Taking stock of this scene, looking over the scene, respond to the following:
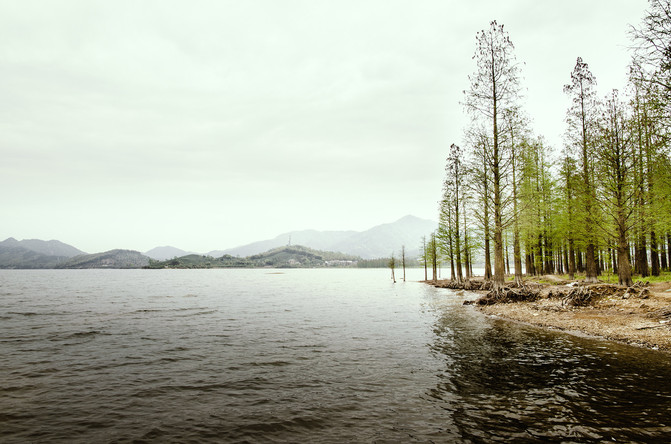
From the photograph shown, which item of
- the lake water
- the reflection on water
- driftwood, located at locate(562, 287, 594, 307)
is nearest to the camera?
the reflection on water

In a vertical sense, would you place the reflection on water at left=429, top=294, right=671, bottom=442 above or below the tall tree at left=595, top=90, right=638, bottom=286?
below

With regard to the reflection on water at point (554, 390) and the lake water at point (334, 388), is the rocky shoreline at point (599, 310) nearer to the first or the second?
the lake water at point (334, 388)

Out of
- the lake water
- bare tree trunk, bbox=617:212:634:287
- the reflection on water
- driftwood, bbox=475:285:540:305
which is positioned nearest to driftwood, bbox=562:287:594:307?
driftwood, bbox=475:285:540:305

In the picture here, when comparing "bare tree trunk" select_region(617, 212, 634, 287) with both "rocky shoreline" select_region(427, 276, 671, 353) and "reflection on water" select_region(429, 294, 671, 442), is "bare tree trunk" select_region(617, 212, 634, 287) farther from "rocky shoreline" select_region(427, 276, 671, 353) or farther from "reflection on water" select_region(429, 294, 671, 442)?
"reflection on water" select_region(429, 294, 671, 442)

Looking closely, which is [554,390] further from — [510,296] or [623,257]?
[623,257]

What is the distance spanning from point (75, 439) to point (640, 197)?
35120 mm

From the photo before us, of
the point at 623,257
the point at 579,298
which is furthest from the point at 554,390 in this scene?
the point at 623,257

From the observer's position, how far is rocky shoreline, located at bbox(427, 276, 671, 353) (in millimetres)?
15039

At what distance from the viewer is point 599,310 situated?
20.4 metres

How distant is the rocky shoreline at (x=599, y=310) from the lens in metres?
15.0

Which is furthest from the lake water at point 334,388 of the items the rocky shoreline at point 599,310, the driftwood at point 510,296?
the driftwood at point 510,296

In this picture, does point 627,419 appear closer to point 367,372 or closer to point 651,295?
point 367,372

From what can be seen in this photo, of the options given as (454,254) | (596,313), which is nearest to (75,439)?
(596,313)

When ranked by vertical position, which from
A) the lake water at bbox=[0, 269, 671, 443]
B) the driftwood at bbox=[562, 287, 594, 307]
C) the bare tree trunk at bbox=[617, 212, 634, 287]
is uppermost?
the bare tree trunk at bbox=[617, 212, 634, 287]
